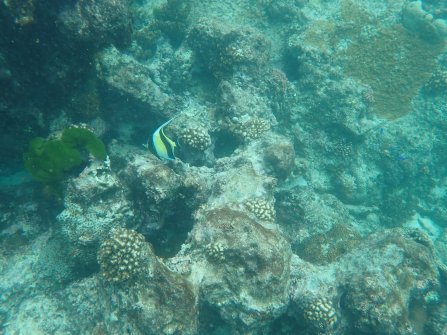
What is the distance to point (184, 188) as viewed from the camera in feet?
17.2

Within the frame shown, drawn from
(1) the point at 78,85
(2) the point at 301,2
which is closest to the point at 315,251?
(1) the point at 78,85

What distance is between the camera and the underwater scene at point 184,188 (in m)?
4.43

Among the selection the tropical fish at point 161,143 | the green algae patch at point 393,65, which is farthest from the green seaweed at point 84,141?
the green algae patch at point 393,65

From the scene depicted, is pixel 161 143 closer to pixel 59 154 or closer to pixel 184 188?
pixel 184 188

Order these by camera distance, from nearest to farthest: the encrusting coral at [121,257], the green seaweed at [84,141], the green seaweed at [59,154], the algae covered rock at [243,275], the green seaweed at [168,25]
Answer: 1. the encrusting coral at [121,257]
2. the algae covered rock at [243,275]
3. the green seaweed at [59,154]
4. the green seaweed at [84,141]
5. the green seaweed at [168,25]

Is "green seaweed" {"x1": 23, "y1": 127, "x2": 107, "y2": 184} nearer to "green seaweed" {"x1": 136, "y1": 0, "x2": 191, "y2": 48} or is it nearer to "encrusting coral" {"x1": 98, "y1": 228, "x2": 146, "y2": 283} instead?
"encrusting coral" {"x1": 98, "y1": 228, "x2": 146, "y2": 283}

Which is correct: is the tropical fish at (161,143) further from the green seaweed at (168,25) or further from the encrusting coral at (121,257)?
the green seaweed at (168,25)

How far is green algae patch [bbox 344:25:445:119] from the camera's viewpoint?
1034cm

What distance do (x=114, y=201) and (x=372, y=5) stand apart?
1214cm

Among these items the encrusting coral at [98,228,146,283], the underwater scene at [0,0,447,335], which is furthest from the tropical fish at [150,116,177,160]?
the encrusting coral at [98,228,146,283]

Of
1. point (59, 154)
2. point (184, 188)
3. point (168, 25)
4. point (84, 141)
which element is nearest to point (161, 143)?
point (184, 188)

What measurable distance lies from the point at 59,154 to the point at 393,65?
1105cm

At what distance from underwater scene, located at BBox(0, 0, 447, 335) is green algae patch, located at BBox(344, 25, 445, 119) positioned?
943 millimetres

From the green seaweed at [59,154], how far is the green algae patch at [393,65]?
29.2 ft
